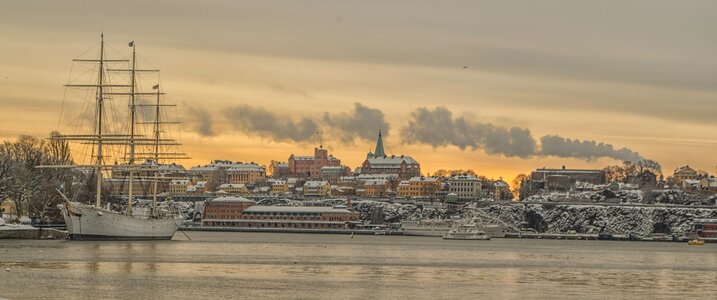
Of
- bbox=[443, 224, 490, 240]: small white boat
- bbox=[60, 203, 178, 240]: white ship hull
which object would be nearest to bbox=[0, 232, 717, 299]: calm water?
bbox=[60, 203, 178, 240]: white ship hull

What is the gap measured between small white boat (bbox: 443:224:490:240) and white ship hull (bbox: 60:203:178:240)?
6461 cm

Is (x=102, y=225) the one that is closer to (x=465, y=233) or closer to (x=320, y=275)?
(x=320, y=275)

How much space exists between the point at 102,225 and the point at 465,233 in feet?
247

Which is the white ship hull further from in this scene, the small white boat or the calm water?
the small white boat

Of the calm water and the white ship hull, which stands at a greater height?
the white ship hull

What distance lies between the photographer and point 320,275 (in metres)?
74.7

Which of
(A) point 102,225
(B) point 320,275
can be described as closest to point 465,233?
A: (A) point 102,225

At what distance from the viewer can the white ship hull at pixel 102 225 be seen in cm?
12212

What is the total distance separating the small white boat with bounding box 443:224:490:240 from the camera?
18575 cm

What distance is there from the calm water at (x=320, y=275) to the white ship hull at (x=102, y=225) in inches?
517

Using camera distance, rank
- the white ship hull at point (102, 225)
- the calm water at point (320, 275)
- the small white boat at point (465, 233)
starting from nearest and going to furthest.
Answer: the calm water at point (320, 275), the white ship hull at point (102, 225), the small white boat at point (465, 233)

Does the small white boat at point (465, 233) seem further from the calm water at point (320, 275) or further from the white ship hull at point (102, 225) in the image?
the calm water at point (320, 275)

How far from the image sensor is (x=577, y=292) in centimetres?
6525

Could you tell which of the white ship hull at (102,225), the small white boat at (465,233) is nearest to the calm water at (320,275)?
the white ship hull at (102,225)
